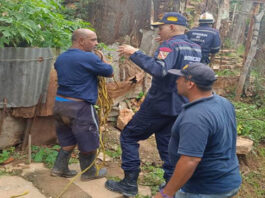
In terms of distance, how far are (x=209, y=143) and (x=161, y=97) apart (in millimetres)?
1257

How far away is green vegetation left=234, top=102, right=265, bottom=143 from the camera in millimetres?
6184

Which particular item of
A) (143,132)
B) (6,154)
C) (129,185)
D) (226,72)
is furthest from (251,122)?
(6,154)

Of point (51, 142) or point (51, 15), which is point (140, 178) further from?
point (51, 15)

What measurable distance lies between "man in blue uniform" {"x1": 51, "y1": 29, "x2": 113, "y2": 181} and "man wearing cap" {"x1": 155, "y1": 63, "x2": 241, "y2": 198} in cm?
138

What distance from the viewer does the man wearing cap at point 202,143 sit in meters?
2.20

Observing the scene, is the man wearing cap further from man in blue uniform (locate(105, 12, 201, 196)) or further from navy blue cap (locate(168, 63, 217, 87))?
man in blue uniform (locate(105, 12, 201, 196))

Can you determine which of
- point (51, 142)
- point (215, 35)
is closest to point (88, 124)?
point (51, 142)

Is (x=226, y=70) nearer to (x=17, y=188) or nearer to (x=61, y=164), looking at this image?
(x=61, y=164)

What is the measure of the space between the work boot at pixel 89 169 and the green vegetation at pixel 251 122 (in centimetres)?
329

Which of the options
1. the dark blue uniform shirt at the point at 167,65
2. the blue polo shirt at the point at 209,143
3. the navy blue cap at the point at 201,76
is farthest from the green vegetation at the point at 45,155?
the navy blue cap at the point at 201,76

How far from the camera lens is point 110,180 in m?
3.89

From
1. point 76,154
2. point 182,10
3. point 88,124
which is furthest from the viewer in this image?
point 182,10

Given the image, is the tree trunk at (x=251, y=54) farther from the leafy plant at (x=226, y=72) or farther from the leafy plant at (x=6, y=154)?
the leafy plant at (x=6, y=154)

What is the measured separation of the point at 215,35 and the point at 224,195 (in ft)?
14.5
